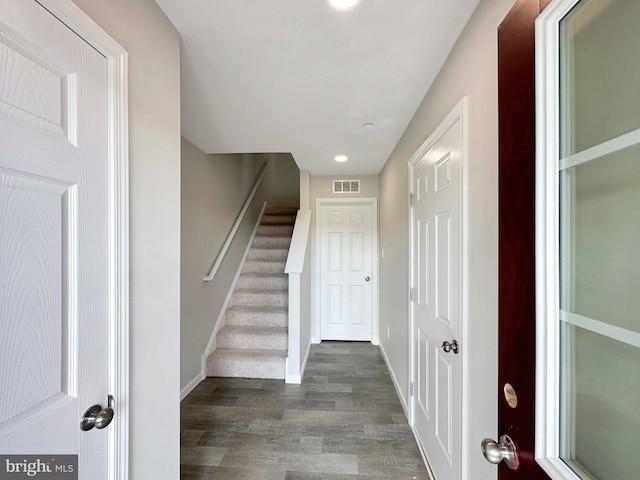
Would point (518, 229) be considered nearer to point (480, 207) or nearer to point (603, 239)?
point (603, 239)

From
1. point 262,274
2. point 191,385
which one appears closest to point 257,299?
point 262,274

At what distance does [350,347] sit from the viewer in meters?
3.77

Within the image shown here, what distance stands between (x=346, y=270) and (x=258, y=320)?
1427 mm

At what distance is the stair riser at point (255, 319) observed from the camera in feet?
10.7

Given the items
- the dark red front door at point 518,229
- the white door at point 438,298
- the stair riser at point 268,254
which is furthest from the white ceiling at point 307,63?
the stair riser at point 268,254

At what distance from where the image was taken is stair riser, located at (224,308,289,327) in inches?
128

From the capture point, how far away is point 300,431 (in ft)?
6.70

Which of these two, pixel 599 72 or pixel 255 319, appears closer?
pixel 599 72

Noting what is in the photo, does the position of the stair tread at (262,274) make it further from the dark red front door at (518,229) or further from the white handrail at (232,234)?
the dark red front door at (518,229)

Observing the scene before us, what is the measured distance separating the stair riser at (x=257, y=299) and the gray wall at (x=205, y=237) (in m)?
→ 0.19

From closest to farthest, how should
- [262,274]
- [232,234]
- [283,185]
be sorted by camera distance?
1. [232,234]
2. [262,274]
3. [283,185]

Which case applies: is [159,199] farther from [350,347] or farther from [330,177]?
[350,347]

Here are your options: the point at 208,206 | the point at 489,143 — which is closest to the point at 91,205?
the point at 489,143

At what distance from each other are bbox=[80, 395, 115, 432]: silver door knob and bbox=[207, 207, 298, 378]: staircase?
2.18m
